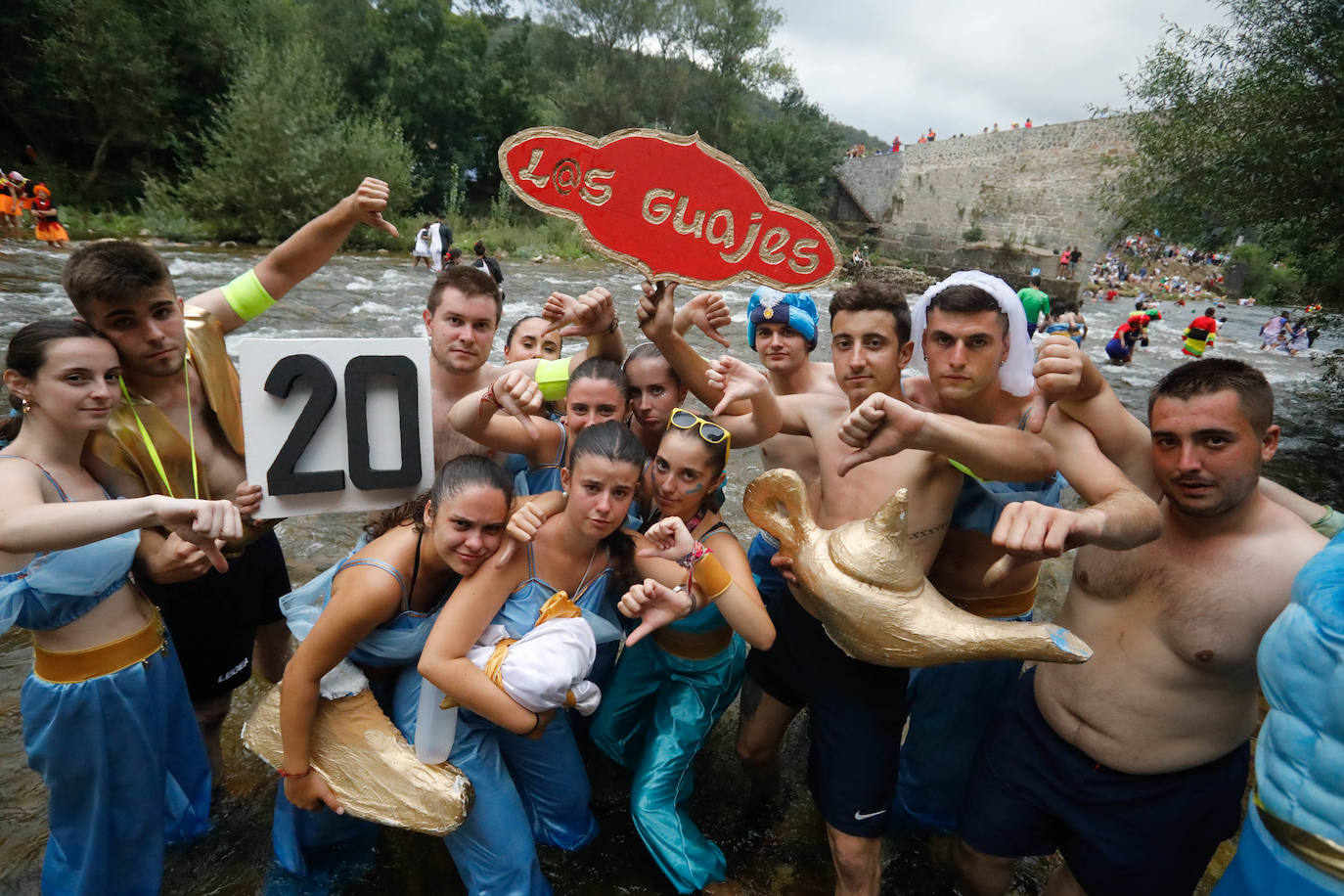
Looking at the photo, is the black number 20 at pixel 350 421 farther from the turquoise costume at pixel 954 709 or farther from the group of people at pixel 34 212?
the group of people at pixel 34 212

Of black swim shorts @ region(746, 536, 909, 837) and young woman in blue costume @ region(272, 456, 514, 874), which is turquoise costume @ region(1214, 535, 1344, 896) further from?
young woman in blue costume @ region(272, 456, 514, 874)

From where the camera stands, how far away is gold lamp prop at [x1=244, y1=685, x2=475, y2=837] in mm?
2066

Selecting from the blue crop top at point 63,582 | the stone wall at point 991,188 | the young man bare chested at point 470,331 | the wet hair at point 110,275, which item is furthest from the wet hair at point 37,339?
the stone wall at point 991,188

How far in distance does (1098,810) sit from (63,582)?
3.09 metres

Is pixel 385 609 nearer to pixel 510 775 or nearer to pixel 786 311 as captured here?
pixel 510 775

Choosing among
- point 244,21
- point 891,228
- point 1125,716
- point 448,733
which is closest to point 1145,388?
point 1125,716

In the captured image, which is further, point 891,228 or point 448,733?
point 891,228

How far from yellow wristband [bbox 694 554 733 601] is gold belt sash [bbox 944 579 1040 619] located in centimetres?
97

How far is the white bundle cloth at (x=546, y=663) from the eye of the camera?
202 cm

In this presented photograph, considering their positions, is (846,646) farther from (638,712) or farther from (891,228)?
(891,228)

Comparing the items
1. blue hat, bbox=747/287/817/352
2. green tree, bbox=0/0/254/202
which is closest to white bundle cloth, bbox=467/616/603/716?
blue hat, bbox=747/287/817/352

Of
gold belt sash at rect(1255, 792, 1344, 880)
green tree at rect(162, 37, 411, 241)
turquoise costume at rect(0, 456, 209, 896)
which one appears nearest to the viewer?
gold belt sash at rect(1255, 792, 1344, 880)

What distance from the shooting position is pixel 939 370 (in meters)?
2.16

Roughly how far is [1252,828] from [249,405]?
2819mm
